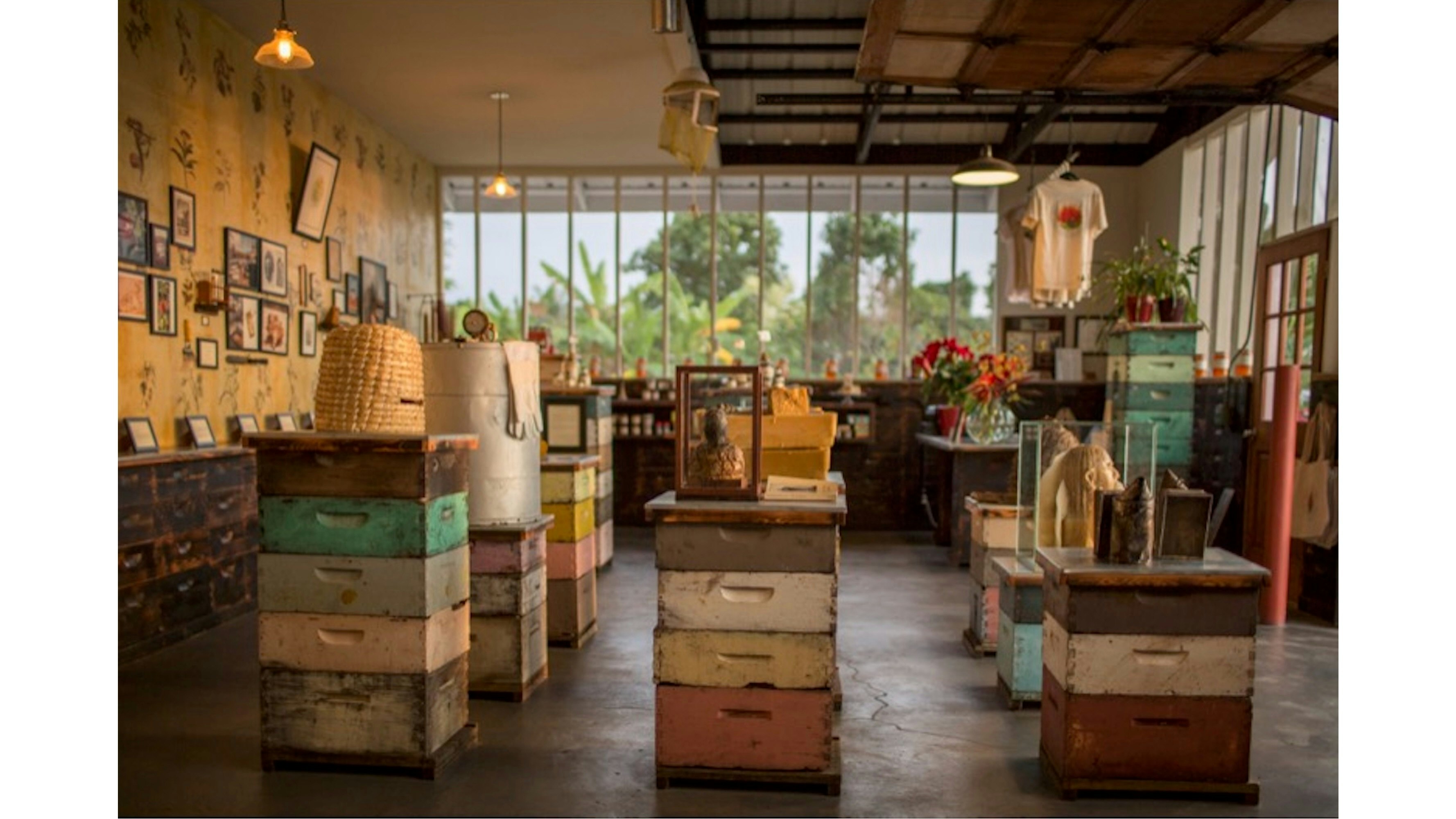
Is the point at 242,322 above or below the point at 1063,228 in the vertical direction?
below

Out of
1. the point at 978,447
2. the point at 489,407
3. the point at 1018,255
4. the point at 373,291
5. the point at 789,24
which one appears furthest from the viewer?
the point at 1018,255

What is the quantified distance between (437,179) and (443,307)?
249cm

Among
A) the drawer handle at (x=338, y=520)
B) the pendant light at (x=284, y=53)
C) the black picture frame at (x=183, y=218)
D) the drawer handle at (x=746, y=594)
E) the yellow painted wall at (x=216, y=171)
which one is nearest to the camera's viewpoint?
the drawer handle at (x=746, y=594)

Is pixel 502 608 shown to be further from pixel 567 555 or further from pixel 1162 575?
pixel 1162 575

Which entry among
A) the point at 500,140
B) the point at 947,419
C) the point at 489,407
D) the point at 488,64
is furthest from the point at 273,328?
the point at 947,419

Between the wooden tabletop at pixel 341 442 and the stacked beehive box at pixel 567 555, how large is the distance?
1795mm

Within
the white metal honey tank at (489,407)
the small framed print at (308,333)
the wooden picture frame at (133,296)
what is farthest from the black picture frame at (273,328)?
the white metal honey tank at (489,407)

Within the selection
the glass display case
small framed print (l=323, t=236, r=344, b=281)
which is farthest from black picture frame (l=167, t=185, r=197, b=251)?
the glass display case

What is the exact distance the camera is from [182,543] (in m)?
5.06

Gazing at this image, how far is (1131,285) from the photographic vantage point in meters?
7.26

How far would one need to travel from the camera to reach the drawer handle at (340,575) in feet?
10.5

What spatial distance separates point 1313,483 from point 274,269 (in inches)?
266

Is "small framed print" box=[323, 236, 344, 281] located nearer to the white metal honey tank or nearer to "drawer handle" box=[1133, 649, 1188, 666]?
the white metal honey tank

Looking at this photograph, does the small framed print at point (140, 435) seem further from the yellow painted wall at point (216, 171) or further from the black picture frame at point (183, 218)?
the black picture frame at point (183, 218)
